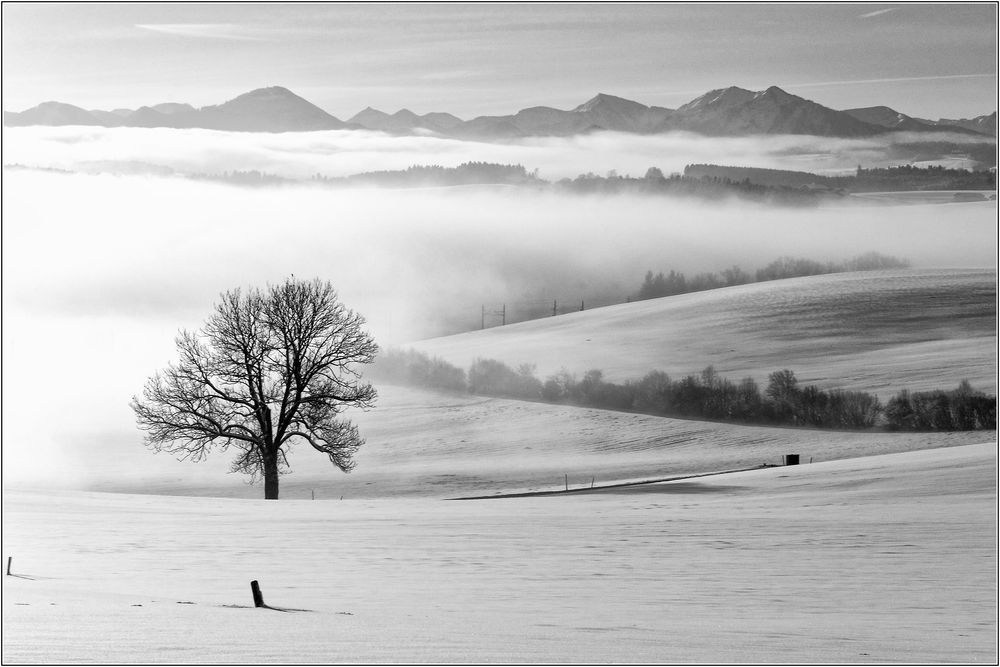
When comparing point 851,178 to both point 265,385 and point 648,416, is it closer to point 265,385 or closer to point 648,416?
point 648,416

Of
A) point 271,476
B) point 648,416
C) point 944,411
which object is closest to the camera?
point 271,476

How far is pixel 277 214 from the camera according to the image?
11.7 metres

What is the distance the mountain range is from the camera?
33.6 ft

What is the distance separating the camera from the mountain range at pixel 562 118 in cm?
1023

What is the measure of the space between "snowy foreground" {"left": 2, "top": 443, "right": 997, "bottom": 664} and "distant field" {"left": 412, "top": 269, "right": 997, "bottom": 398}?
4.28 meters

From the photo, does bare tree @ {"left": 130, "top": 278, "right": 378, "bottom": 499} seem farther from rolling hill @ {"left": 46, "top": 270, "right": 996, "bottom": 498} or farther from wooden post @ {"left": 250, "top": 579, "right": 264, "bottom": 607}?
wooden post @ {"left": 250, "top": 579, "right": 264, "bottom": 607}

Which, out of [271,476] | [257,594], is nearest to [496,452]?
[271,476]

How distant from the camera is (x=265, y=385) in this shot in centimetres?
949

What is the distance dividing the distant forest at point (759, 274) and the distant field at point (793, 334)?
0.35 feet

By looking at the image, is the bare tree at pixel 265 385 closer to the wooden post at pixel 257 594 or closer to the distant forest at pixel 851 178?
the distant forest at pixel 851 178

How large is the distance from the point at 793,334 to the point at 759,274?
849 millimetres

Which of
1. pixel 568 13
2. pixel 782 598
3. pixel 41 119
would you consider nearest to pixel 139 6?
pixel 41 119

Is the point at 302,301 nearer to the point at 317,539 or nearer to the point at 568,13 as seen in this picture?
the point at 568,13

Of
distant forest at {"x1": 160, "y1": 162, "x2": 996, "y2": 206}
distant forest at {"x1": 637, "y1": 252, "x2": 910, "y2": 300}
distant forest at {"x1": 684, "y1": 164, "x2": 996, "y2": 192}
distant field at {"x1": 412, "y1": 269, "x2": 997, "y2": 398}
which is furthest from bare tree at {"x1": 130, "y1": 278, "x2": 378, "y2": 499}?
distant forest at {"x1": 637, "y1": 252, "x2": 910, "y2": 300}
